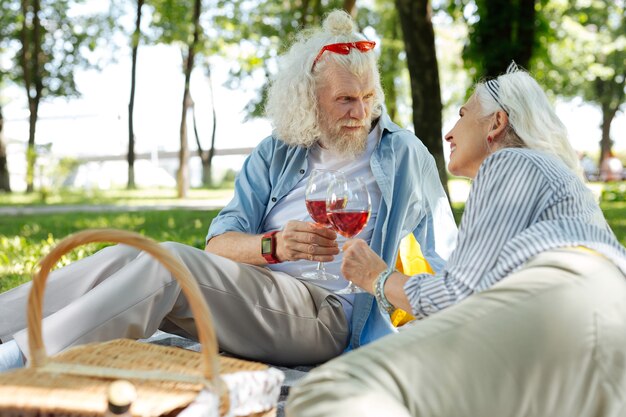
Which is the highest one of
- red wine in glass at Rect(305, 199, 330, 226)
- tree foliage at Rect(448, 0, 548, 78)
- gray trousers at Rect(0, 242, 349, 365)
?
tree foliage at Rect(448, 0, 548, 78)

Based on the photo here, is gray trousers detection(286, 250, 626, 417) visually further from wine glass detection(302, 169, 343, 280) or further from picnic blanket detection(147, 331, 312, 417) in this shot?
picnic blanket detection(147, 331, 312, 417)

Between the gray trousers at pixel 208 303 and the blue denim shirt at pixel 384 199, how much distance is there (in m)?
0.21

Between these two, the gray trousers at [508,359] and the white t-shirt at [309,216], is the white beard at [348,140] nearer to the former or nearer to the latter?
→ the white t-shirt at [309,216]

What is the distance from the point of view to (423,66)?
10.6 meters

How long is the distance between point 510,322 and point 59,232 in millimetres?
10797

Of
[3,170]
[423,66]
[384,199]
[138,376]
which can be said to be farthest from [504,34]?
[3,170]

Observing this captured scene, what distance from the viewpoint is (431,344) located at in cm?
209

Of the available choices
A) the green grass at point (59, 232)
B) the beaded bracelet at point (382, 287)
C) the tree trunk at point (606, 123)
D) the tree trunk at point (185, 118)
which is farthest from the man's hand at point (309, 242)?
the tree trunk at point (606, 123)

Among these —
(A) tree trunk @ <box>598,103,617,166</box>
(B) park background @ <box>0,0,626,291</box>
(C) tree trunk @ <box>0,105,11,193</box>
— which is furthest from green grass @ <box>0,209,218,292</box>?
(A) tree trunk @ <box>598,103,617,166</box>

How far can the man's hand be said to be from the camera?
127 inches

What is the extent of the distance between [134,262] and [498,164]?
144cm

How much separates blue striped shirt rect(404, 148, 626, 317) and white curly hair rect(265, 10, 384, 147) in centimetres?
173

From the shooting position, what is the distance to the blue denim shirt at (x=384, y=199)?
3.88 meters

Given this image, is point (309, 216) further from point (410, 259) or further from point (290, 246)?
point (290, 246)
